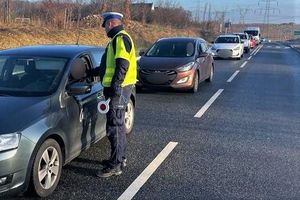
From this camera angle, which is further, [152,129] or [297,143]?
[152,129]

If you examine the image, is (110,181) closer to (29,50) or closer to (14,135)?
(14,135)

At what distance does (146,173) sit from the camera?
551 centimetres

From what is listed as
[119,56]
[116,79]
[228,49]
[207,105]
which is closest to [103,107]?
[116,79]

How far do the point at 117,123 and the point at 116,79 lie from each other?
533 millimetres

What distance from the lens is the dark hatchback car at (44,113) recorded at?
4215 mm

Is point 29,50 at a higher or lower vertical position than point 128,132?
Result: higher

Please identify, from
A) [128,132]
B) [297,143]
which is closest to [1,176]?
[128,132]

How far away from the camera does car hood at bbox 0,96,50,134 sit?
4241mm

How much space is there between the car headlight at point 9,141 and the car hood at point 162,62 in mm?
7759

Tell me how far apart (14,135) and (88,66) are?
2117 millimetres

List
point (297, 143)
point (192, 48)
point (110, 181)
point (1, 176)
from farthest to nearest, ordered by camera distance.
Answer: point (192, 48)
point (297, 143)
point (110, 181)
point (1, 176)

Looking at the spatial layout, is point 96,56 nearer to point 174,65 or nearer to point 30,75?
point 30,75

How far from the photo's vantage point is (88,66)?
6094mm

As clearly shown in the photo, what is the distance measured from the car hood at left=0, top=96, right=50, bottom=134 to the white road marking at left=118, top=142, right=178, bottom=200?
1.22 meters
